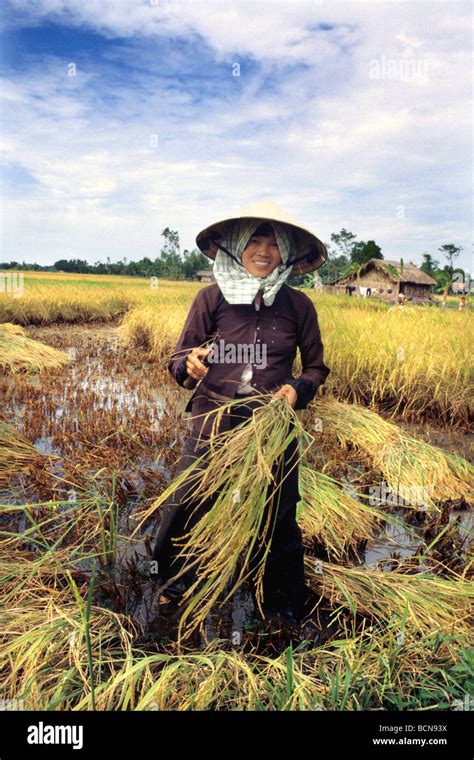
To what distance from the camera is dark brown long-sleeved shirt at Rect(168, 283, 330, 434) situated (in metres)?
1.78

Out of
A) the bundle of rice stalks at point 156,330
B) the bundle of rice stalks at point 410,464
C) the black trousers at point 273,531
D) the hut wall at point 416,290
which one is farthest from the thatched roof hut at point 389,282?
the black trousers at point 273,531

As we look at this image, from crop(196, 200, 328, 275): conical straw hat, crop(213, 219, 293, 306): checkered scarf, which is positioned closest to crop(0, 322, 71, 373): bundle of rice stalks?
crop(196, 200, 328, 275): conical straw hat

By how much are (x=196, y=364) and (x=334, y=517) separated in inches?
50.2

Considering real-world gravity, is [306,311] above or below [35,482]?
above

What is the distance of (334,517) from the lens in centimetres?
249

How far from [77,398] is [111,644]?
3.36 m

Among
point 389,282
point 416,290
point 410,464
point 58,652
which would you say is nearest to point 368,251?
point 416,290

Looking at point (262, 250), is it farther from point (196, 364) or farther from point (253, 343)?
point (196, 364)

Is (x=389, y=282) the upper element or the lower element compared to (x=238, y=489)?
upper

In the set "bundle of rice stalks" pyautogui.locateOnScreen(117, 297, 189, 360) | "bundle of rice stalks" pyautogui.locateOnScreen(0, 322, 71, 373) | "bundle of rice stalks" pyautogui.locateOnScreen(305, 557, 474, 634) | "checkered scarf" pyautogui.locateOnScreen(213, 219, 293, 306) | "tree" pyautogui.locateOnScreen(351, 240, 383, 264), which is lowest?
"bundle of rice stalks" pyautogui.locateOnScreen(305, 557, 474, 634)

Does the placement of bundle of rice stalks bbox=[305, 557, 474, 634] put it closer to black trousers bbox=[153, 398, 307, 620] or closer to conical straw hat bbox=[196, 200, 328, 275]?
black trousers bbox=[153, 398, 307, 620]
